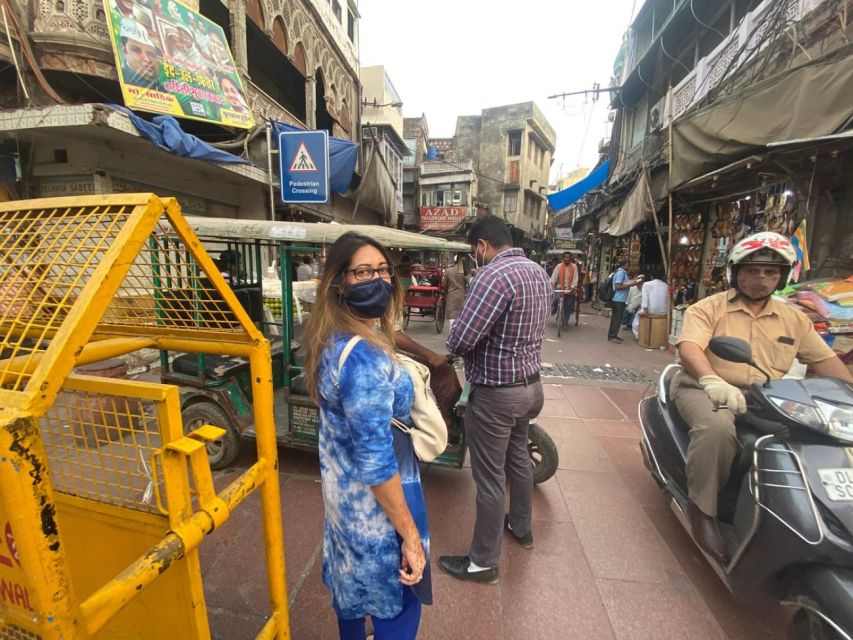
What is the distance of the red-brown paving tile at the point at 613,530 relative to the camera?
2336mm

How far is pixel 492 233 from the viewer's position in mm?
2227

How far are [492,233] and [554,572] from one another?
2070 millimetres

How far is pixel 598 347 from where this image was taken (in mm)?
8062

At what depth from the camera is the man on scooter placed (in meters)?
2.02

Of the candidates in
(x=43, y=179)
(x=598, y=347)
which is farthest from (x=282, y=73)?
(x=598, y=347)

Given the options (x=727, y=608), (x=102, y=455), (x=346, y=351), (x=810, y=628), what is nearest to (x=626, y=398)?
(x=727, y=608)

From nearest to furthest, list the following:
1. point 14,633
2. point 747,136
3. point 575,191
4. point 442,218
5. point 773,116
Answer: point 14,633 → point 773,116 → point 747,136 → point 575,191 → point 442,218

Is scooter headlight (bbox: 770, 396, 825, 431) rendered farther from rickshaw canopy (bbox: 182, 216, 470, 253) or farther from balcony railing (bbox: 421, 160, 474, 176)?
balcony railing (bbox: 421, 160, 474, 176)

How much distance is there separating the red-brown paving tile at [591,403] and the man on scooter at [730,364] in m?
2.20

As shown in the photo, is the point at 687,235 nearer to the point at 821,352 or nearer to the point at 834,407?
the point at 821,352

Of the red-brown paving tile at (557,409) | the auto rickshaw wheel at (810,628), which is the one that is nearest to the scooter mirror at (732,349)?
the auto rickshaw wheel at (810,628)

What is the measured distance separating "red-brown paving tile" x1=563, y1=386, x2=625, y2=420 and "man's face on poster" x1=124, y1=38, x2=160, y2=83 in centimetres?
740

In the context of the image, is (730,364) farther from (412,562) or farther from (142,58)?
(142,58)

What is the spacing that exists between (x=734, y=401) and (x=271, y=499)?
2.19 metres
